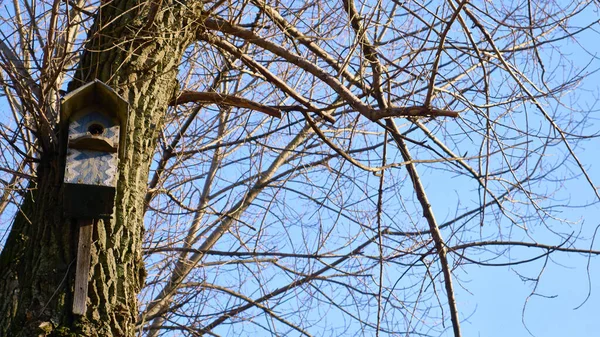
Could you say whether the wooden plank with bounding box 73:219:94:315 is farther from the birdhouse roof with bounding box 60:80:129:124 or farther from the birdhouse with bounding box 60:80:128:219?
the birdhouse roof with bounding box 60:80:129:124

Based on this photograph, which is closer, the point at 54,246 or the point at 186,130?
the point at 54,246

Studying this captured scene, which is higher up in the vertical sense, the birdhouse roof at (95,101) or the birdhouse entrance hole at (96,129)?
the birdhouse roof at (95,101)

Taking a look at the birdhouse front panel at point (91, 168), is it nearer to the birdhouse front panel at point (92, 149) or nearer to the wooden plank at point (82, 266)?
the birdhouse front panel at point (92, 149)

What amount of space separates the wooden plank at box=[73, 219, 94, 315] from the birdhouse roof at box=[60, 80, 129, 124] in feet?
1.36

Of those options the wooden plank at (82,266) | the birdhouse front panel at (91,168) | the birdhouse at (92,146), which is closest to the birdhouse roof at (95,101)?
the birdhouse at (92,146)

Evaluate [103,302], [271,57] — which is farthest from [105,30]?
[271,57]

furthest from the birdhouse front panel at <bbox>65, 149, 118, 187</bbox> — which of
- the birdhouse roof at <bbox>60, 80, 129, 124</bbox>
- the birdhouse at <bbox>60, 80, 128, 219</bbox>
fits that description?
the birdhouse roof at <bbox>60, 80, 129, 124</bbox>

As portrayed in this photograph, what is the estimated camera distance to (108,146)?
2623mm

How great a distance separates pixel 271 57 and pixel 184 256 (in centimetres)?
152

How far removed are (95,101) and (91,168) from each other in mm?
259

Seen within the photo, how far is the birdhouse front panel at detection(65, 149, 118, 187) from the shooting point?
99.3 inches

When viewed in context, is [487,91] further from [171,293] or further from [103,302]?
[171,293]

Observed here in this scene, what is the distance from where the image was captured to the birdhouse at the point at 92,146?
2.48 metres

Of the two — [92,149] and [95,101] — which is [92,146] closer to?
[92,149]
